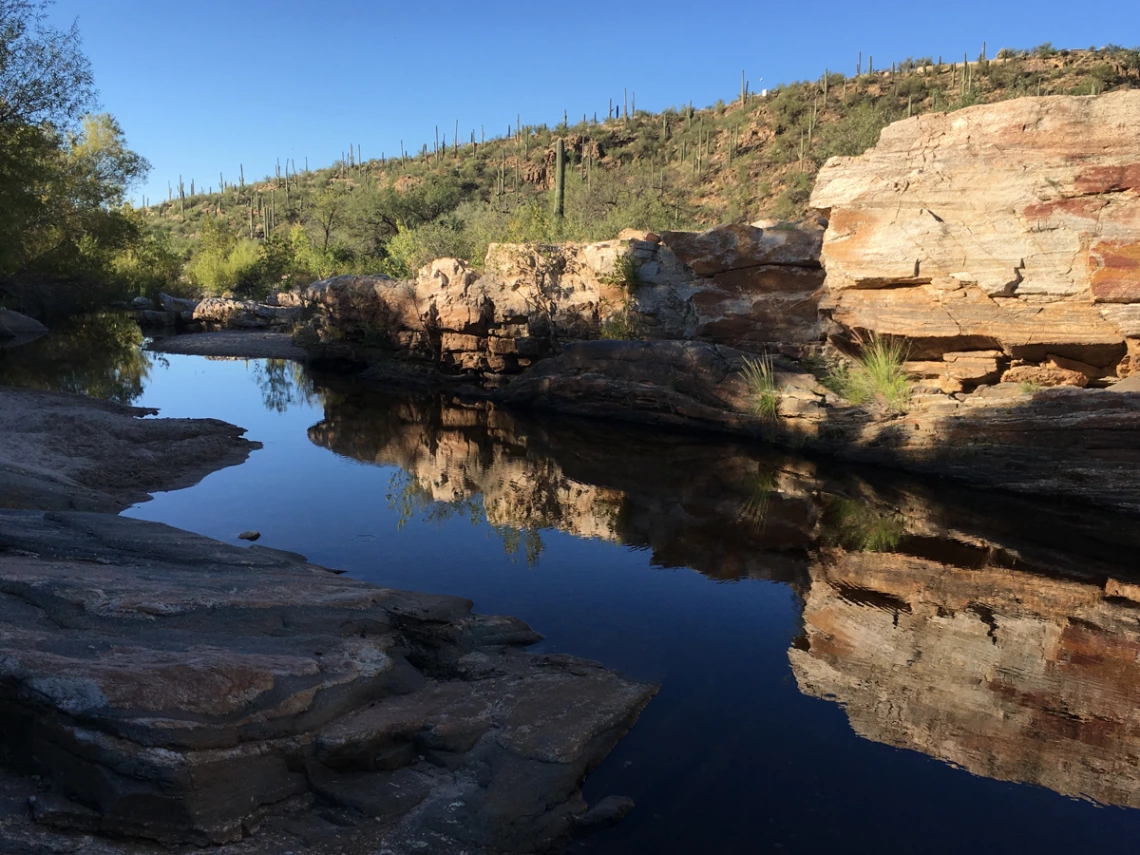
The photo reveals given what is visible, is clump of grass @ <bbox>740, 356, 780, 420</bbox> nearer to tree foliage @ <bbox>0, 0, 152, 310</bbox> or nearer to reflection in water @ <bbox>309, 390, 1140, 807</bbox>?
reflection in water @ <bbox>309, 390, 1140, 807</bbox>

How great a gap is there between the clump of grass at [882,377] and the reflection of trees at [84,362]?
38.5 feet

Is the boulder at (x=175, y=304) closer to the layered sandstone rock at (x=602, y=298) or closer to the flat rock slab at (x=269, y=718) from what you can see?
the layered sandstone rock at (x=602, y=298)

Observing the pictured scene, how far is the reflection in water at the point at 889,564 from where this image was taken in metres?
4.21

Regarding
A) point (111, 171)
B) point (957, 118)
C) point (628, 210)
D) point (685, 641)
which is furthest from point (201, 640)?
point (111, 171)

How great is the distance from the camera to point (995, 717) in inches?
168

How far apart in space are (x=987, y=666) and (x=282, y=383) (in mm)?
16075

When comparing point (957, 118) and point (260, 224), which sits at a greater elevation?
point (260, 224)

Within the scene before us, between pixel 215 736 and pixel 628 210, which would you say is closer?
pixel 215 736

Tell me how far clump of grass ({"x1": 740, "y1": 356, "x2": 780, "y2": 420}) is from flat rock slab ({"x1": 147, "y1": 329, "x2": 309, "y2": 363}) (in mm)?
13607

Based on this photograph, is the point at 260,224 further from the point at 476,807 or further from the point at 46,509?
the point at 476,807

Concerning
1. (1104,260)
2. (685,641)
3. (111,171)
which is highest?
(111,171)

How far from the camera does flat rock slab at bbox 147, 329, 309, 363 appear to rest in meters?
23.2

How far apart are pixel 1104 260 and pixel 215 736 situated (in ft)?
33.0

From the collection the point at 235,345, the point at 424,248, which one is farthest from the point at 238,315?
the point at 424,248
